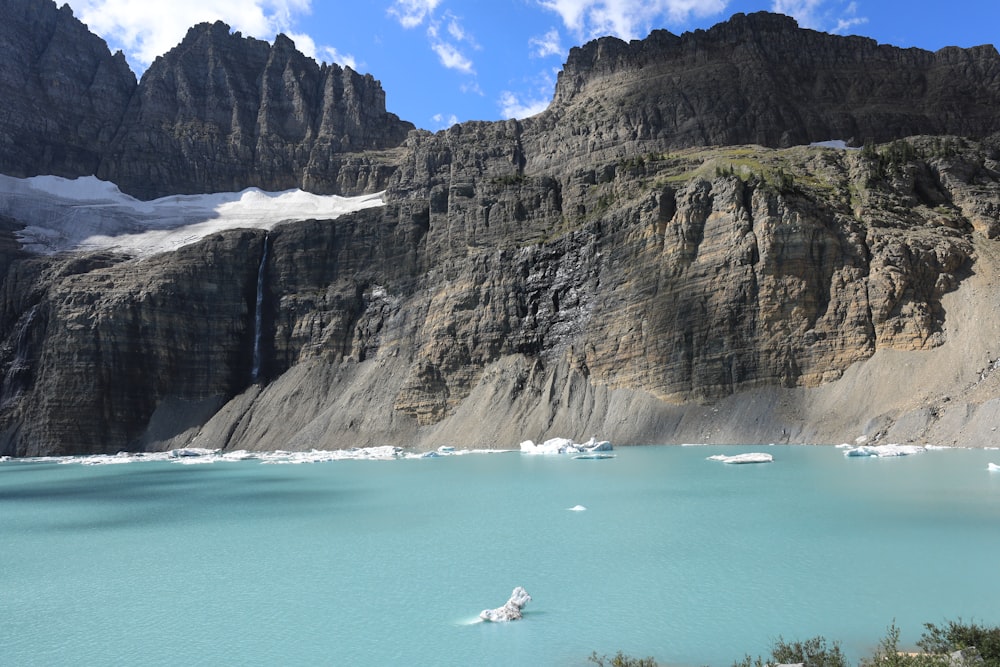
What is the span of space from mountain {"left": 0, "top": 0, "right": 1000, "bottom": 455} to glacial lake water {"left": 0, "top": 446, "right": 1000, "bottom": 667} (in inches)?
949

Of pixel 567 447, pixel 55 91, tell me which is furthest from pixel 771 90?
pixel 55 91

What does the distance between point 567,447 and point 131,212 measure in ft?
321

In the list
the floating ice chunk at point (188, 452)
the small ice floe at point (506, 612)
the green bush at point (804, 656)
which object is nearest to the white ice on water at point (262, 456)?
the floating ice chunk at point (188, 452)

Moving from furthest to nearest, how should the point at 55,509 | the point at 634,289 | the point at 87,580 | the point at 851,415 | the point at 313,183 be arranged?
the point at 313,183 < the point at 634,289 < the point at 851,415 < the point at 55,509 < the point at 87,580

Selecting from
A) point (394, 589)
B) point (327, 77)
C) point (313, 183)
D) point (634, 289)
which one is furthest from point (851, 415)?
point (327, 77)

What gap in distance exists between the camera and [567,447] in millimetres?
59312

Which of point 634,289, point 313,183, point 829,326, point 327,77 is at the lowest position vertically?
point 829,326

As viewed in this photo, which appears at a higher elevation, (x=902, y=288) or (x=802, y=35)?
(x=802, y=35)

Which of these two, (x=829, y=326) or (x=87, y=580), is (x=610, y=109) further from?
(x=87, y=580)

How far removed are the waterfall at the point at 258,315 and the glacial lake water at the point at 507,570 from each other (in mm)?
55584

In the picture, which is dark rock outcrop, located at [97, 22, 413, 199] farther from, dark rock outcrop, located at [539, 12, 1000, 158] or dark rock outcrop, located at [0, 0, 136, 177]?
dark rock outcrop, located at [539, 12, 1000, 158]

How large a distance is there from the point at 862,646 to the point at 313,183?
462ft

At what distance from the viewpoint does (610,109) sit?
11025 centimetres

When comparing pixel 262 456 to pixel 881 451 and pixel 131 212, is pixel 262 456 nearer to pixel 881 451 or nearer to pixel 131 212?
pixel 881 451
